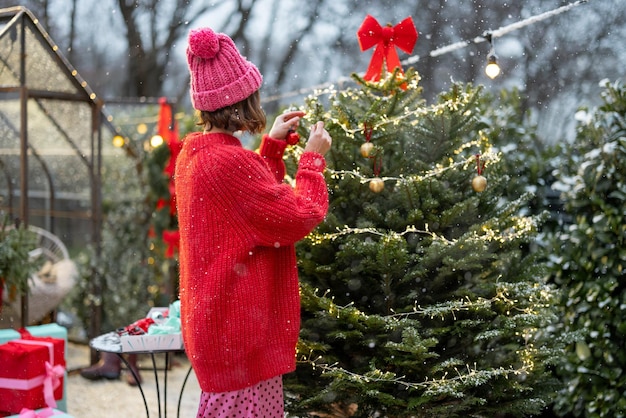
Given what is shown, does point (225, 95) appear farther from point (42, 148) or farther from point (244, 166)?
point (42, 148)

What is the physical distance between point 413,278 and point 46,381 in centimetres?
208

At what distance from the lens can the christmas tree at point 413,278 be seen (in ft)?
9.95

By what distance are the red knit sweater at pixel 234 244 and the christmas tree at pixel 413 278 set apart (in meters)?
0.57

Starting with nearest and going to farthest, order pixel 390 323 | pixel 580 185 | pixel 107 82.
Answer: pixel 390 323
pixel 580 185
pixel 107 82

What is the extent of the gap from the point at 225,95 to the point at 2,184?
5.03 meters

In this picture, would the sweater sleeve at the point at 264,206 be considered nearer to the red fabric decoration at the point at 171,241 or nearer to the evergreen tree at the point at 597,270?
the evergreen tree at the point at 597,270

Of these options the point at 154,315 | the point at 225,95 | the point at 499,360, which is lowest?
the point at 499,360

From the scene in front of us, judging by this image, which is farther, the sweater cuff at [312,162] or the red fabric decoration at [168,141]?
the red fabric decoration at [168,141]

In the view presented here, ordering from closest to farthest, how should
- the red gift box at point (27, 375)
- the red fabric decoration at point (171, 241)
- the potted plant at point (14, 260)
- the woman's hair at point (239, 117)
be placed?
the woman's hair at point (239, 117)
the red gift box at point (27, 375)
the potted plant at point (14, 260)
the red fabric decoration at point (171, 241)

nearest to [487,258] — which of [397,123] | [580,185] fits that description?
[397,123]

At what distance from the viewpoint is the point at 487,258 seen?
323cm

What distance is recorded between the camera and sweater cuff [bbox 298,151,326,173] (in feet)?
8.34

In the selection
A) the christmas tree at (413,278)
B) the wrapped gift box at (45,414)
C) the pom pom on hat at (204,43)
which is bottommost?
the wrapped gift box at (45,414)

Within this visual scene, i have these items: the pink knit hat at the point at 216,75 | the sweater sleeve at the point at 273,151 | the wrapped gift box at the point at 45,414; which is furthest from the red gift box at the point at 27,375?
the pink knit hat at the point at 216,75
